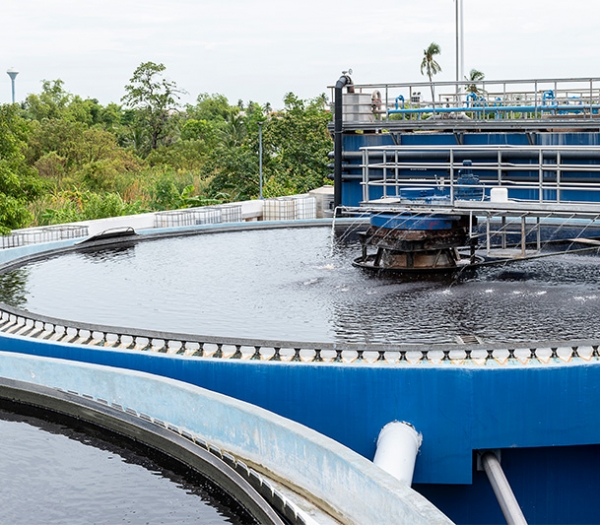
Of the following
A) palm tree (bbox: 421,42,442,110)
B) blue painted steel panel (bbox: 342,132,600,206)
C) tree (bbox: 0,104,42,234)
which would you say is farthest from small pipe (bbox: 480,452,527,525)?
palm tree (bbox: 421,42,442,110)

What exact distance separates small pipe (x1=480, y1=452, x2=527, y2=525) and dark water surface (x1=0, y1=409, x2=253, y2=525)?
246 centimetres

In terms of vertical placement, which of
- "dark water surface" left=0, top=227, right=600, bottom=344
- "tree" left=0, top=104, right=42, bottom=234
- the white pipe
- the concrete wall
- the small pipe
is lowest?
the small pipe

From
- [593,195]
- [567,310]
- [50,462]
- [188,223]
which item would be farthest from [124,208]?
[50,462]

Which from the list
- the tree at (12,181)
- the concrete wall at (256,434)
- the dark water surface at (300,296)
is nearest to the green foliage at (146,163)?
the tree at (12,181)

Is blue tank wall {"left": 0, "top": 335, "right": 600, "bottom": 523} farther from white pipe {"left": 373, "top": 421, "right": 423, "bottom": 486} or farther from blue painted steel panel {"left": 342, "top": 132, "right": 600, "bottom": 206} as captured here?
blue painted steel panel {"left": 342, "top": 132, "right": 600, "bottom": 206}

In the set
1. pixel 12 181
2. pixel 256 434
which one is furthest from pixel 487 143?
pixel 256 434

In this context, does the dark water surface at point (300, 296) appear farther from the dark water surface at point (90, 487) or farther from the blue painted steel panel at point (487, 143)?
the blue painted steel panel at point (487, 143)

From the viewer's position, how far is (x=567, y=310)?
11453 millimetres

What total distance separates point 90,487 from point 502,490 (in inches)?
143

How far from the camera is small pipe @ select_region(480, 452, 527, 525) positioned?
8023 mm

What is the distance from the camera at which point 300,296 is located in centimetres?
1277

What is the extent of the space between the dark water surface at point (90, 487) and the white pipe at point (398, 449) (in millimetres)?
1567

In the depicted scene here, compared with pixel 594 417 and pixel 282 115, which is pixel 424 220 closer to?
pixel 594 417

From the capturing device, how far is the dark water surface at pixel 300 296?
10.8 metres
